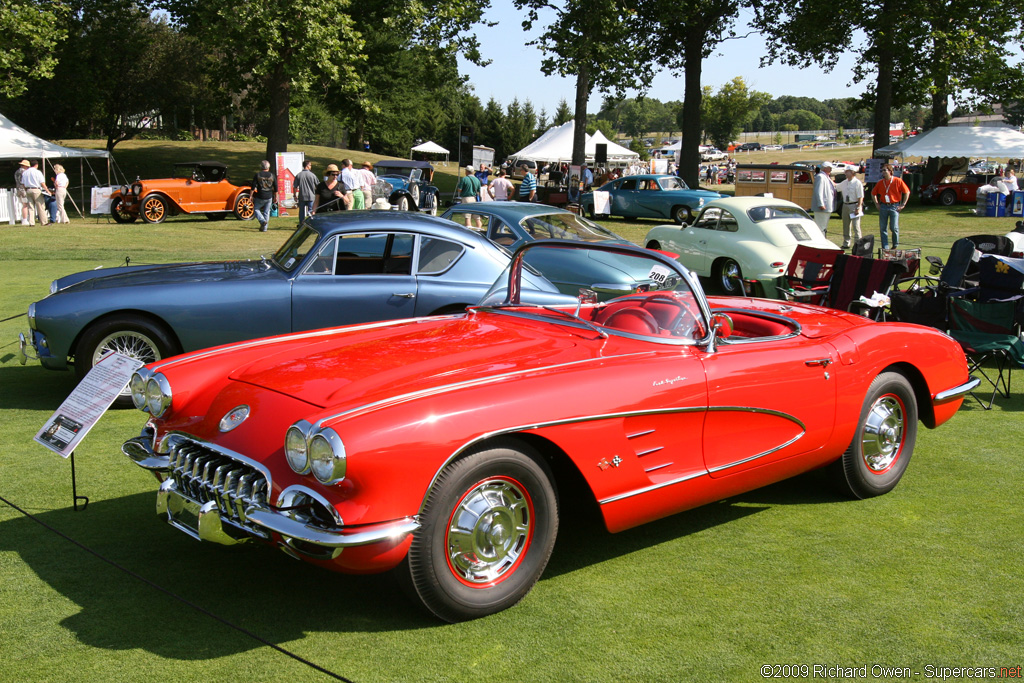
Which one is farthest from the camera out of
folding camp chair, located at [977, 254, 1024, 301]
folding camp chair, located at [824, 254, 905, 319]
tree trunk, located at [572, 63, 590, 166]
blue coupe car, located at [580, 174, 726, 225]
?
tree trunk, located at [572, 63, 590, 166]

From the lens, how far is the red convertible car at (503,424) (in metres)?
3.17

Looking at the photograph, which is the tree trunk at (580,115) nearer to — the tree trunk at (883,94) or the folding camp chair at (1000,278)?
the tree trunk at (883,94)

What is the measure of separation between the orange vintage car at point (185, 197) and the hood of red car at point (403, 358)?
20.1 metres

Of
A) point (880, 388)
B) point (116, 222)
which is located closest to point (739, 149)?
point (116, 222)

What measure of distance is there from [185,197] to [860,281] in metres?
18.8

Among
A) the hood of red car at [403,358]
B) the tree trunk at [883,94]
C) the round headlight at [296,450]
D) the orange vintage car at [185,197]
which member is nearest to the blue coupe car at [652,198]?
the orange vintage car at [185,197]

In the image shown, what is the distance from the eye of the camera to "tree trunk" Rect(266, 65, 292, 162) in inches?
1191

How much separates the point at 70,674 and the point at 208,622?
51 cm

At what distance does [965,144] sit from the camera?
29594 mm

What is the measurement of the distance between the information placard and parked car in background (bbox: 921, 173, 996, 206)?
3172cm

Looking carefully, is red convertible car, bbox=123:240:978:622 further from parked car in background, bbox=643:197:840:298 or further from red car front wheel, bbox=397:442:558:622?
parked car in background, bbox=643:197:840:298

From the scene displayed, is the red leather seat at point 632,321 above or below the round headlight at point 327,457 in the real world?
above

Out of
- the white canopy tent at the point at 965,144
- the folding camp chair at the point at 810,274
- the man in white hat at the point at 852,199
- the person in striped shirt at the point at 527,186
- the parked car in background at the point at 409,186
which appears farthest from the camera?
the white canopy tent at the point at 965,144

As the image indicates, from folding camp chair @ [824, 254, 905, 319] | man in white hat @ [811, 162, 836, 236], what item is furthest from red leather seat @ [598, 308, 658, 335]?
man in white hat @ [811, 162, 836, 236]
